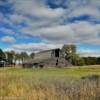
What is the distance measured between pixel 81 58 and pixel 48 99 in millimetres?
101647

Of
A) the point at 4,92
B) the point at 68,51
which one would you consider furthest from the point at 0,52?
the point at 4,92

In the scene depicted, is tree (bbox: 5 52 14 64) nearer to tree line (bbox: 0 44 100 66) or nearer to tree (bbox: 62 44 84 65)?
tree line (bbox: 0 44 100 66)

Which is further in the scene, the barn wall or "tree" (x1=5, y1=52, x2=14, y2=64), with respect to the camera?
"tree" (x1=5, y1=52, x2=14, y2=64)

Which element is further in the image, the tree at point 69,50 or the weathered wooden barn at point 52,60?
the tree at point 69,50

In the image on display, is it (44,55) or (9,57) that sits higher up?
(9,57)

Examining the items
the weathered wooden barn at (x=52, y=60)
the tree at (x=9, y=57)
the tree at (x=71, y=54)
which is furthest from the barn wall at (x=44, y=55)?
the tree at (x=9, y=57)

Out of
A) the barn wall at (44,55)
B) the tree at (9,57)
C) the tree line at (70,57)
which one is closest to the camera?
the barn wall at (44,55)

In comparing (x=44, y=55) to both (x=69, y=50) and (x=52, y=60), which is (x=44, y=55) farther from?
(x=69, y=50)

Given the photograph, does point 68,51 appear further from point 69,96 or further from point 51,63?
point 69,96

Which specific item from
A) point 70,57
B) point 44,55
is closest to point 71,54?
point 70,57

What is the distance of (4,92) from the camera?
10.7 m

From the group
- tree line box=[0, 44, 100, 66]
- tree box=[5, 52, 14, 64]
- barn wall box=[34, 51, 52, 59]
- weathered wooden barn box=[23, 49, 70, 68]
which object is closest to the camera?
weathered wooden barn box=[23, 49, 70, 68]

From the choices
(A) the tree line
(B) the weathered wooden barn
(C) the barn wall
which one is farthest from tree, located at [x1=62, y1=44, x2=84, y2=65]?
(B) the weathered wooden barn

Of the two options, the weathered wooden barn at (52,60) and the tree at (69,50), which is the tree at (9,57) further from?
the weathered wooden barn at (52,60)
